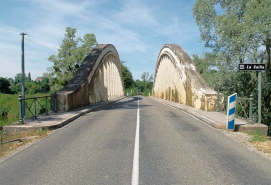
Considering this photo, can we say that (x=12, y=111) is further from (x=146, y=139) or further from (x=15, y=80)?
(x=15, y=80)

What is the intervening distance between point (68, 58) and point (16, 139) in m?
41.2

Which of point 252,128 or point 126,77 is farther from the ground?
point 126,77

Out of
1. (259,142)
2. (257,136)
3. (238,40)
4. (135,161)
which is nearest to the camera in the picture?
(135,161)

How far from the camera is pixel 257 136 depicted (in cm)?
801

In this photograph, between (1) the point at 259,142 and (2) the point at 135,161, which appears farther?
(1) the point at 259,142

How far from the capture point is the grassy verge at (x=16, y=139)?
6.55m

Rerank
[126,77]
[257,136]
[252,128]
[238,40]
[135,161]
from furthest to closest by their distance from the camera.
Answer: [126,77] < [238,40] < [252,128] < [257,136] < [135,161]

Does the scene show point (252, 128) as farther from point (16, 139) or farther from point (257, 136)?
point (16, 139)

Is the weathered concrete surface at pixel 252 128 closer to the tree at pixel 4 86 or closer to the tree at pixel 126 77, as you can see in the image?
the tree at pixel 126 77

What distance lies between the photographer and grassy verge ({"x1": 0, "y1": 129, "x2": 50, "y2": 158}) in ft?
21.5

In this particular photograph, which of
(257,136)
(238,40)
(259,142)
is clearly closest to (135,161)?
(259,142)

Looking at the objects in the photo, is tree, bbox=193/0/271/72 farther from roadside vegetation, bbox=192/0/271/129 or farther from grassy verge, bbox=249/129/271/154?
grassy verge, bbox=249/129/271/154

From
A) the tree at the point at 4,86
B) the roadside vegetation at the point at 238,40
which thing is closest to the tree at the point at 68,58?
the roadside vegetation at the point at 238,40

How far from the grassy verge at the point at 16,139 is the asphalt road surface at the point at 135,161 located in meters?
0.45
